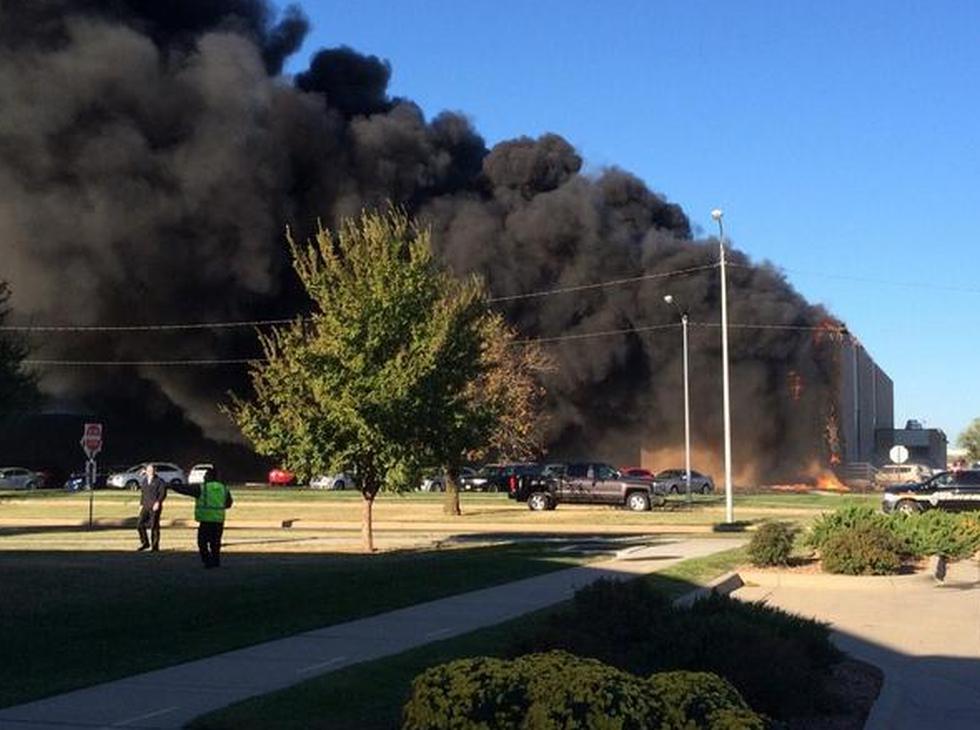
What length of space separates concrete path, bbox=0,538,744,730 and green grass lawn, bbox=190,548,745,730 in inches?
9.4

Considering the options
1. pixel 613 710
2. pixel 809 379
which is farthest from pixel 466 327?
pixel 809 379

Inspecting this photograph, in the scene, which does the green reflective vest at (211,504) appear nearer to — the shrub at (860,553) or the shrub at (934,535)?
the shrub at (860,553)

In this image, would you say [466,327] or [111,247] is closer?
[466,327]

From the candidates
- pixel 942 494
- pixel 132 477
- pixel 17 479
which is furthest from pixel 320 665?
pixel 17 479

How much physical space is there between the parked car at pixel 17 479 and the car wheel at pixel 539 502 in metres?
34.9

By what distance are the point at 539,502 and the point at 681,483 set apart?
21364 millimetres

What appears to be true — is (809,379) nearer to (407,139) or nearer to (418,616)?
(407,139)

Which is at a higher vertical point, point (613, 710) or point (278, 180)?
point (278, 180)

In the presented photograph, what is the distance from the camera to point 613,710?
195 inches

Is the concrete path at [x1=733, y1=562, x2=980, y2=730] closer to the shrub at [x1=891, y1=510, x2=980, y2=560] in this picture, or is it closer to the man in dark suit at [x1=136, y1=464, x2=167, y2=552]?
the shrub at [x1=891, y1=510, x2=980, y2=560]

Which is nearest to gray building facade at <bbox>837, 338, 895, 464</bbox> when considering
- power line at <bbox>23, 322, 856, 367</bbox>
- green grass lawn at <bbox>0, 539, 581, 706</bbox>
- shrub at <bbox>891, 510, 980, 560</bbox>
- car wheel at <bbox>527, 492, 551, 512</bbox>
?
power line at <bbox>23, 322, 856, 367</bbox>

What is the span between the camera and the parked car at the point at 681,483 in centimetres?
5981

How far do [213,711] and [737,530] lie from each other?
79.1 ft

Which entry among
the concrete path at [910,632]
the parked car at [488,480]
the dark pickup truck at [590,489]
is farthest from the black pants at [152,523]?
the parked car at [488,480]
